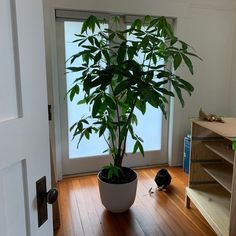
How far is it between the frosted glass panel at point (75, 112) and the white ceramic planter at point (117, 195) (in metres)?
0.90

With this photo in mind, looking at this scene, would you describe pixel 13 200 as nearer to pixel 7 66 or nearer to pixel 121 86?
pixel 7 66

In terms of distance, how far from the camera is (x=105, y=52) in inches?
70.7

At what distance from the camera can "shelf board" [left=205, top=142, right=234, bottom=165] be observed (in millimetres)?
1819

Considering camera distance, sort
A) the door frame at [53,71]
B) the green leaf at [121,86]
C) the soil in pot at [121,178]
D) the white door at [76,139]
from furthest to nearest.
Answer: the white door at [76,139] → the door frame at [53,71] → the soil in pot at [121,178] → the green leaf at [121,86]

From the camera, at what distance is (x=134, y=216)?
6.93 feet

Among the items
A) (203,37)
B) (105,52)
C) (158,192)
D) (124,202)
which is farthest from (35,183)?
(203,37)

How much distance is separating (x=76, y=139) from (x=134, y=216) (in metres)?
1.19

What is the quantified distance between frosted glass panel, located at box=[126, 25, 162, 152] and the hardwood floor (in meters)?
0.59

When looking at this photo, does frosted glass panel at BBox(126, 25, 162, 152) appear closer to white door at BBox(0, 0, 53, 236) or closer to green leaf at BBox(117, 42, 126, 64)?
green leaf at BBox(117, 42, 126, 64)

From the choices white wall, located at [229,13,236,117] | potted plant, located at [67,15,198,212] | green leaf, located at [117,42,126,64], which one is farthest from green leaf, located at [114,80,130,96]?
white wall, located at [229,13,236,117]

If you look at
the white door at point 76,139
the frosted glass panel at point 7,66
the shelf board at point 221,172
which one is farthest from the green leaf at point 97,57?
the shelf board at point 221,172

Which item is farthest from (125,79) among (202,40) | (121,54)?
(202,40)

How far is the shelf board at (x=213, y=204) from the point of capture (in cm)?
175

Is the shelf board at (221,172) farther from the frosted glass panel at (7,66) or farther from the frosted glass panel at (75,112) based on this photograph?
the frosted glass panel at (7,66)
